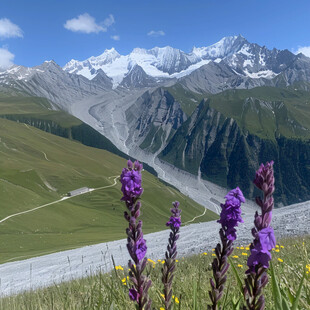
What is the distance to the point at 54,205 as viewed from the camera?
100938 millimetres

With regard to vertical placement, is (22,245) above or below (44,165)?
Answer: below

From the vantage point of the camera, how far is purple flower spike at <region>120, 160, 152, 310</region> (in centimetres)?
194

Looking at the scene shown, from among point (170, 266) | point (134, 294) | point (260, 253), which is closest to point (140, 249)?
point (134, 294)

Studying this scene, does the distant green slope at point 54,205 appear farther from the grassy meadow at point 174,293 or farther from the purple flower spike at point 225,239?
the purple flower spike at point 225,239

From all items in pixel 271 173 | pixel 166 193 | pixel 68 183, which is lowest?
pixel 166 193

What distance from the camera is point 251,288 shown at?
5.25 ft

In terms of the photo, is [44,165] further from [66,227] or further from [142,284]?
[142,284]

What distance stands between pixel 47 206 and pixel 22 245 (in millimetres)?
37649

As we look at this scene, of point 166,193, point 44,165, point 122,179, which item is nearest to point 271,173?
point 122,179

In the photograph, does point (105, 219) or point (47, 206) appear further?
point (105, 219)

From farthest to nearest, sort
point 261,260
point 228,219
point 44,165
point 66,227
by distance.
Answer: point 44,165 → point 66,227 → point 228,219 → point 261,260

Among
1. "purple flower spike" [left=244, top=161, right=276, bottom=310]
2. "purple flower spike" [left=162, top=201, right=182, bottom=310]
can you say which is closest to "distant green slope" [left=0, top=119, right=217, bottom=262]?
"purple flower spike" [left=162, top=201, right=182, bottom=310]

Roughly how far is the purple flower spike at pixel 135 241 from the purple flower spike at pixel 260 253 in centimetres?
62

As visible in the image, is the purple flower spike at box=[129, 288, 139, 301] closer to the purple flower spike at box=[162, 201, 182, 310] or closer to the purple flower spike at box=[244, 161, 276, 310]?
the purple flower spike at box=[162, 201, 182, 310]
